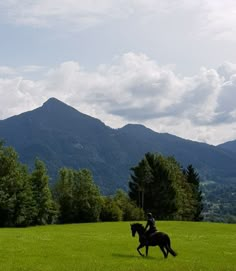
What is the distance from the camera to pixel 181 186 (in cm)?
14150

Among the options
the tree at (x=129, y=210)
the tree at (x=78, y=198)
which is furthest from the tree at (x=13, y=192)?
the tree at (x=129, y=210)

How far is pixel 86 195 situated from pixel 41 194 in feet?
53.6

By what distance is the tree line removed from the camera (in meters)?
96.1

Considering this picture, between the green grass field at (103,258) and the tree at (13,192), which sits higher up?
the tree at (13,192)

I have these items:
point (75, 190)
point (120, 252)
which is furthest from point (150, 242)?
point (75, 190)

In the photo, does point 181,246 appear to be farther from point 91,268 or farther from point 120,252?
point 91,268

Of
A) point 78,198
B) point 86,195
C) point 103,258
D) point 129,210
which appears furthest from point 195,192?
point 103,258

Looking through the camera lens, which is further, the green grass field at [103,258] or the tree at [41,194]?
the tree at [41,194]

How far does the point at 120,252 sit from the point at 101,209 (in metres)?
81.9

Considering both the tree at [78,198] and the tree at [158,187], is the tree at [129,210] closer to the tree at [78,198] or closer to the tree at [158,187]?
the tree at [158,187]

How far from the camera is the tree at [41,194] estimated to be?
103125 mm

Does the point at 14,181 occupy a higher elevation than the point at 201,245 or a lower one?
higher

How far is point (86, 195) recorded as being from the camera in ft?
386

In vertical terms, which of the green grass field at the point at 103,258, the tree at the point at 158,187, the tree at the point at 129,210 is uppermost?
the tree at the point at 158,187
